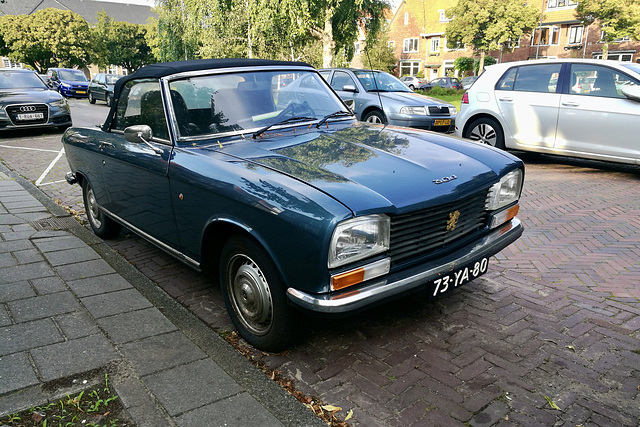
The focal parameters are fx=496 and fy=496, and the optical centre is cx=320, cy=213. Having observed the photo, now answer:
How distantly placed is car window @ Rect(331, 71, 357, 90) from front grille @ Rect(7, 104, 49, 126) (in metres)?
7.50

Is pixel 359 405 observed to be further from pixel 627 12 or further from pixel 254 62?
pixel 627 12

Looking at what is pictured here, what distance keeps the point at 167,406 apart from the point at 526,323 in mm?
2336

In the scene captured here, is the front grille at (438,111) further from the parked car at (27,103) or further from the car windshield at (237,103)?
the parked car at (27,103)

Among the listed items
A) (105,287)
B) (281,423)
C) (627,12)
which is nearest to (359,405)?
(281,423)

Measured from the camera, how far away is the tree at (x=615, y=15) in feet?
123

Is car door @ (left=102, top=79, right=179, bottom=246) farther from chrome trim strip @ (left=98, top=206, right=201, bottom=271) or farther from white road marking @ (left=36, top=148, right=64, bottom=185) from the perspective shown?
white road marking @ (left=36, top=148, right=64, bottom=185)

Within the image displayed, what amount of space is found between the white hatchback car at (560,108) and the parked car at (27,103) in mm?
10340

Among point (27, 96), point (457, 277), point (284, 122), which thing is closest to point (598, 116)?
point (284, 122)

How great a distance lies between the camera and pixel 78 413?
2432mm

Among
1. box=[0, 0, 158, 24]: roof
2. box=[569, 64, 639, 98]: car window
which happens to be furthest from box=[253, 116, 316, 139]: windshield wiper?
box=[0, 0, 158, 24]: roof

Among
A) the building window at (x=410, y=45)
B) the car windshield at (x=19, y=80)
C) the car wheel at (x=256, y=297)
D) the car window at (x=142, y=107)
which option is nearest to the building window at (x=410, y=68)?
the building window at (x=410, y=45)

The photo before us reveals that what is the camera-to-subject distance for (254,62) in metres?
4.05

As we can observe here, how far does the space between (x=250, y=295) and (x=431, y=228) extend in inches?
44.9

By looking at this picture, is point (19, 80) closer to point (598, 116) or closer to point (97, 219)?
point (97, 219)
